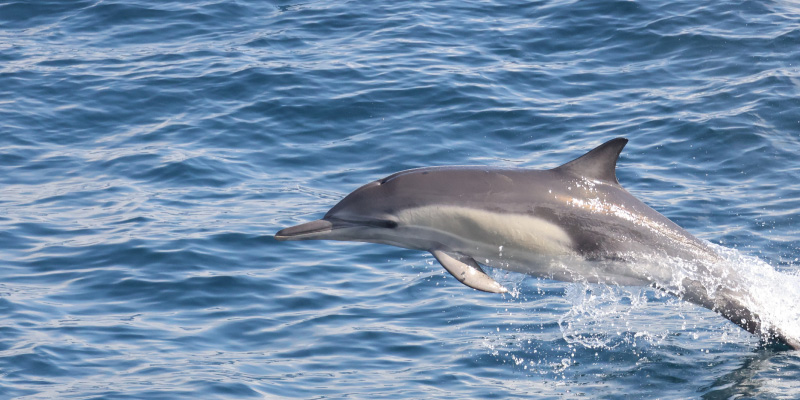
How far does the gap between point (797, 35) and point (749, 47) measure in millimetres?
821

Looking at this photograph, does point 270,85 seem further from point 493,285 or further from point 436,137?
point 493,285

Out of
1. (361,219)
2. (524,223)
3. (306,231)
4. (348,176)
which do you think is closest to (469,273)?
(524,223)

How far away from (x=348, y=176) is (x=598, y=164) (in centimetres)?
562

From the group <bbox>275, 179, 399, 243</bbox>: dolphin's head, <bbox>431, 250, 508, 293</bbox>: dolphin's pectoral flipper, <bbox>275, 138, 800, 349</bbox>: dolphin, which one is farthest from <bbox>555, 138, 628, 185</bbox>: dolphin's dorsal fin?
<bbox>275, 179, 399, 243</bbox>: dolphin's head

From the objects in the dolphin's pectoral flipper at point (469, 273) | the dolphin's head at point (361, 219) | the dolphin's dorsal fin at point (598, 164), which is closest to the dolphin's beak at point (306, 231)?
the dolphin's head at point (361, 219)

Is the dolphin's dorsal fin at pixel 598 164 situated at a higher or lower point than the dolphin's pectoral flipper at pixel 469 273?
higher

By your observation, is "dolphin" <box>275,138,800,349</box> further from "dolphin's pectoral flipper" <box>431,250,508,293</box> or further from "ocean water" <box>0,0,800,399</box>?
"ocean water" <box>0,0,800,399</box>

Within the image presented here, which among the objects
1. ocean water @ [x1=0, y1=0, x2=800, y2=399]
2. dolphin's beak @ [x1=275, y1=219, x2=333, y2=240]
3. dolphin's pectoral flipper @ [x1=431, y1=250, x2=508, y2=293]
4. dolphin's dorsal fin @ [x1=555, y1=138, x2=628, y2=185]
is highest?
dolphin's dorsal fin @ [x1=555, y1=138, x2=628, y2=185]

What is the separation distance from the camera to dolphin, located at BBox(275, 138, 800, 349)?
746 centimetres

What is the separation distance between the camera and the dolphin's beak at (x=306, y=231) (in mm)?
7336

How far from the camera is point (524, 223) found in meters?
7.46

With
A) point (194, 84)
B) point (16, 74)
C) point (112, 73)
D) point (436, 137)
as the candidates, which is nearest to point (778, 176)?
point (436, 137)

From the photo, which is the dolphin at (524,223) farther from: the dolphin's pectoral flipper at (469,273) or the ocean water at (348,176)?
the ocean water at (348,176)

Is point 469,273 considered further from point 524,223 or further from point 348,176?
point 348,176
